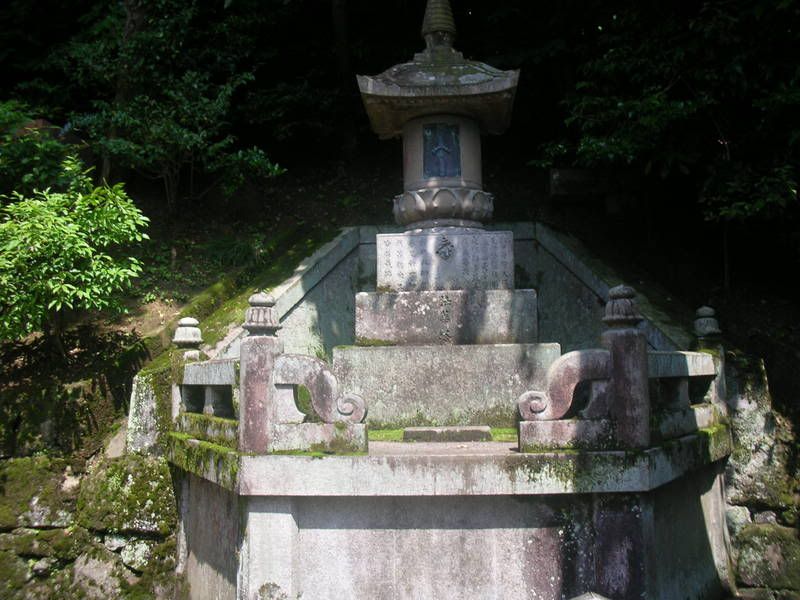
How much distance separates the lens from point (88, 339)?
8836 mm

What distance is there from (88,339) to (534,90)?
9231 millimetres

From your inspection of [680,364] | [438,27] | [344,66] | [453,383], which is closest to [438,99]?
[438,27]

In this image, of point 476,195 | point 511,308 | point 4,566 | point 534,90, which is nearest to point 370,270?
point 476,195

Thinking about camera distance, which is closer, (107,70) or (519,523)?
(519,523)

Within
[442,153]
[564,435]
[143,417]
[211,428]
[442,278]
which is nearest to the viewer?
[564,435]

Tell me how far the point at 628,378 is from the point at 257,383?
2.75 metres

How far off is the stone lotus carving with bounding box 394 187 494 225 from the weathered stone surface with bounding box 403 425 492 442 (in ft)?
9.19

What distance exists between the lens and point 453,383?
6.96m

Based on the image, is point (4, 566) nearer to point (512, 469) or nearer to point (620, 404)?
point (512, 469)

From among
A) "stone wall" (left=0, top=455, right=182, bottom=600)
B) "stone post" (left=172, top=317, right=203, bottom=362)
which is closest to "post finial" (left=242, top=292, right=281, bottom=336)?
"stone post" (left=172, top=317, right=203, bottom=362)

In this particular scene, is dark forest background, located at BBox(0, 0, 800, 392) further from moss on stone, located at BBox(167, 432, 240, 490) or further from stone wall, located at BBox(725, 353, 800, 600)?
moss on stone, located at BBox(167, 432, 240, 490)

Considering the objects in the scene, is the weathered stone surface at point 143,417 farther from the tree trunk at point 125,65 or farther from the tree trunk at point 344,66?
the tree trunk at point 344,66

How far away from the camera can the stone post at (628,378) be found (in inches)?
202

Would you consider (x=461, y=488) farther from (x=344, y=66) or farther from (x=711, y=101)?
(x=344, y=66)
